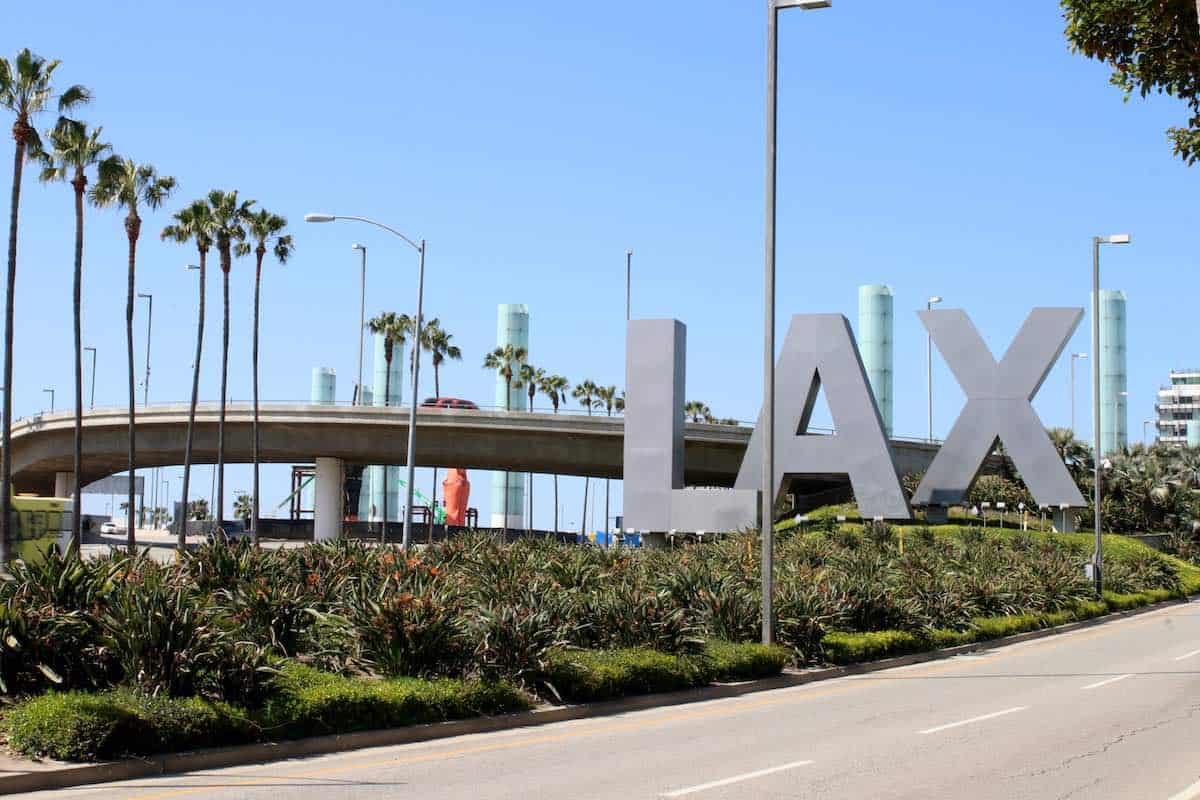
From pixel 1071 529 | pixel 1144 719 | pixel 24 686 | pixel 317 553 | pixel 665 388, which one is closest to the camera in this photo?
pixel 24 686

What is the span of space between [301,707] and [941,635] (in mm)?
17482

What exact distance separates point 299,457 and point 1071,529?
3938 centimetres

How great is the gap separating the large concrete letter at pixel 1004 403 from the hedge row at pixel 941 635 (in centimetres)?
738

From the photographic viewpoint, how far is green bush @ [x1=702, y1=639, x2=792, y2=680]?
19750 millimetres

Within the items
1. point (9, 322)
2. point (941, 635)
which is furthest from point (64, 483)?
Answer: point (941, 635)

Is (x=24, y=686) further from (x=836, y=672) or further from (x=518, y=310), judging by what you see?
(x=518, y=310)

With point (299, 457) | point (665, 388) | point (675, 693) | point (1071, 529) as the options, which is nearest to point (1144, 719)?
point (675, 693)

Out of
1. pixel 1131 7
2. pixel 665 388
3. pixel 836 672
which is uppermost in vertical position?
pixel 1131 7

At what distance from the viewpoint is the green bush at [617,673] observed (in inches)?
674

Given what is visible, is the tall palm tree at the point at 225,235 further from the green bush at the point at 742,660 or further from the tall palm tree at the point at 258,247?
the green bush at the point at 742,660

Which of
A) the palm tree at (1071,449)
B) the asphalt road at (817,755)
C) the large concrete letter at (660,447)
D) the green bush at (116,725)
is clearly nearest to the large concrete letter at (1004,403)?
the large concrete letter at (660,447)

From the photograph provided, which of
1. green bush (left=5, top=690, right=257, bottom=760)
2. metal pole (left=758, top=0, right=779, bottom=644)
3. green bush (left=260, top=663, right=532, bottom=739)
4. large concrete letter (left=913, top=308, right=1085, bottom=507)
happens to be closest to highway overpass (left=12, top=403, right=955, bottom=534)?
large concrete letter (left=913, top=308, right=1085, bottom=507)

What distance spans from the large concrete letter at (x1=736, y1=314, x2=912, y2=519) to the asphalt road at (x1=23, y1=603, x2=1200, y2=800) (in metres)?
24.6

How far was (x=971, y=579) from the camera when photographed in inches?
1302
